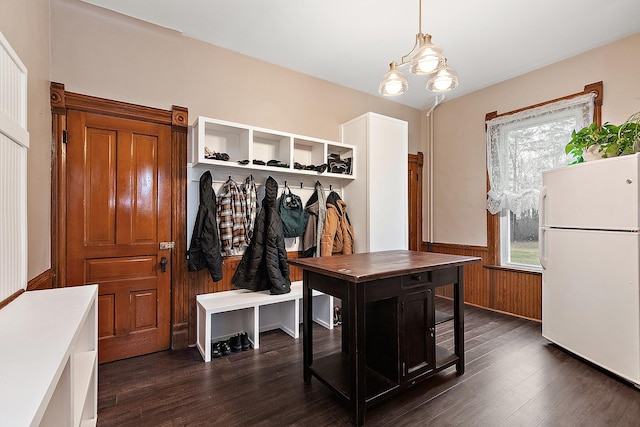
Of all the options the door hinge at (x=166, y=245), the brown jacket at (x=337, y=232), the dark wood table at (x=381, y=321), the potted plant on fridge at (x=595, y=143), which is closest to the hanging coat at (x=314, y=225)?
the brown jacket at (x=337, y=232)

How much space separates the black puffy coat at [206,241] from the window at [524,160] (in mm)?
3413

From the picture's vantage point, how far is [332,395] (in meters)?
2.09

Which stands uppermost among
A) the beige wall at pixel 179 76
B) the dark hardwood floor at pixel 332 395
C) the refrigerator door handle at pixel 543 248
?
the beige wall at pixel 179 76

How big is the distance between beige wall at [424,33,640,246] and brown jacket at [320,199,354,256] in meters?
1.82

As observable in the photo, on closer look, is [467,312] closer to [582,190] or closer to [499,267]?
[499,267]

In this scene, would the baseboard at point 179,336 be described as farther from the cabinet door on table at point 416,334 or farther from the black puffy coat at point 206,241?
the cabinet door on table at point 416,334

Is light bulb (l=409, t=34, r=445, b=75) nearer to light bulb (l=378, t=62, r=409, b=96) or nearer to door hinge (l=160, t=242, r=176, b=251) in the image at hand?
light bulb (l=378, t=62, r=409, b=96)

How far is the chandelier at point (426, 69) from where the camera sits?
183cm

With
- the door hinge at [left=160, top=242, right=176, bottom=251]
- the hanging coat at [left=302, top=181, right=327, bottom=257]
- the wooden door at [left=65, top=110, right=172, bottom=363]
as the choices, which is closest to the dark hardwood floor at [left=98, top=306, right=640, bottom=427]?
the wooden door at [left=65, top=110, right=172, bottom=363]

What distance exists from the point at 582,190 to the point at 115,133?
13.2ft

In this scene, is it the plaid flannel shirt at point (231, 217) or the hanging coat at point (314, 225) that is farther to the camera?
the hanging coat at point (314, 225)

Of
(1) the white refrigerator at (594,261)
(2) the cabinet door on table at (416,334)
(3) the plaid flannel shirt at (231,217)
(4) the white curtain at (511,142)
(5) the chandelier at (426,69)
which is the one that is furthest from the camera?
(4) the white curtain at (511,142)

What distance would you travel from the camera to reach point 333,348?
2.82 metres

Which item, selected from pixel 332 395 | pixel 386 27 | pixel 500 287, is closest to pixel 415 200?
pixel 500 287
